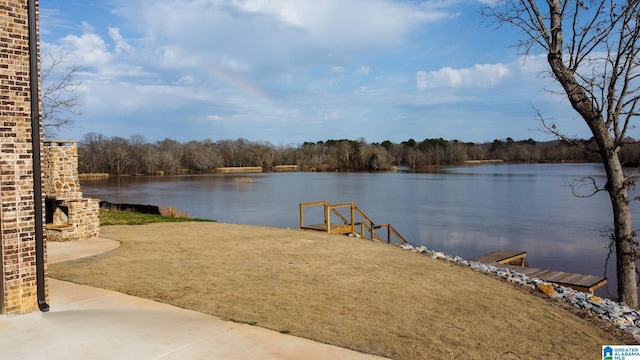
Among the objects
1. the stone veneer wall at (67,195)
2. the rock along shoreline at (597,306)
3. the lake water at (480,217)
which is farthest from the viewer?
the lake water at (480,217)

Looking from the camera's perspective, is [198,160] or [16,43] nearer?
[16,43]

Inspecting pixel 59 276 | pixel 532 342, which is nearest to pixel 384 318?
pixel 532 342

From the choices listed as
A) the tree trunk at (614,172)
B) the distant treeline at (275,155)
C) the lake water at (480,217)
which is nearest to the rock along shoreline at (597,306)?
the tree trunk at (614,172)

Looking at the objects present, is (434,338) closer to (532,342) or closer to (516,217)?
(532,342)

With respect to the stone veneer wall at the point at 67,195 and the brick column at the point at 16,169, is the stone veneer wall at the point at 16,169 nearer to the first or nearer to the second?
the brick column at the point at 16,169

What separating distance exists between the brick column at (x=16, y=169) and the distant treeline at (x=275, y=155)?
75358mm

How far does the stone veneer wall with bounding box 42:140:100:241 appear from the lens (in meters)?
11.8

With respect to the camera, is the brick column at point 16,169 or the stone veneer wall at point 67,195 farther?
the stone veneer wall at point 67,195

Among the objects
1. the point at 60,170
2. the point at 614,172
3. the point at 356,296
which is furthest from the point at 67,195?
the point at 614,172

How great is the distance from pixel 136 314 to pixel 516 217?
24.7m

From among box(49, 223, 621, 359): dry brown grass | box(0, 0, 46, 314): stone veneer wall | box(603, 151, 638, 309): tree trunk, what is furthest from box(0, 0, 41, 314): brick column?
box(603, 151, 638, 309): tree trunk

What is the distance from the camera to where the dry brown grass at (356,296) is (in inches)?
221

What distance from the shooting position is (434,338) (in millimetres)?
5594

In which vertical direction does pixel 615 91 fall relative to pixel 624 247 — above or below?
above
